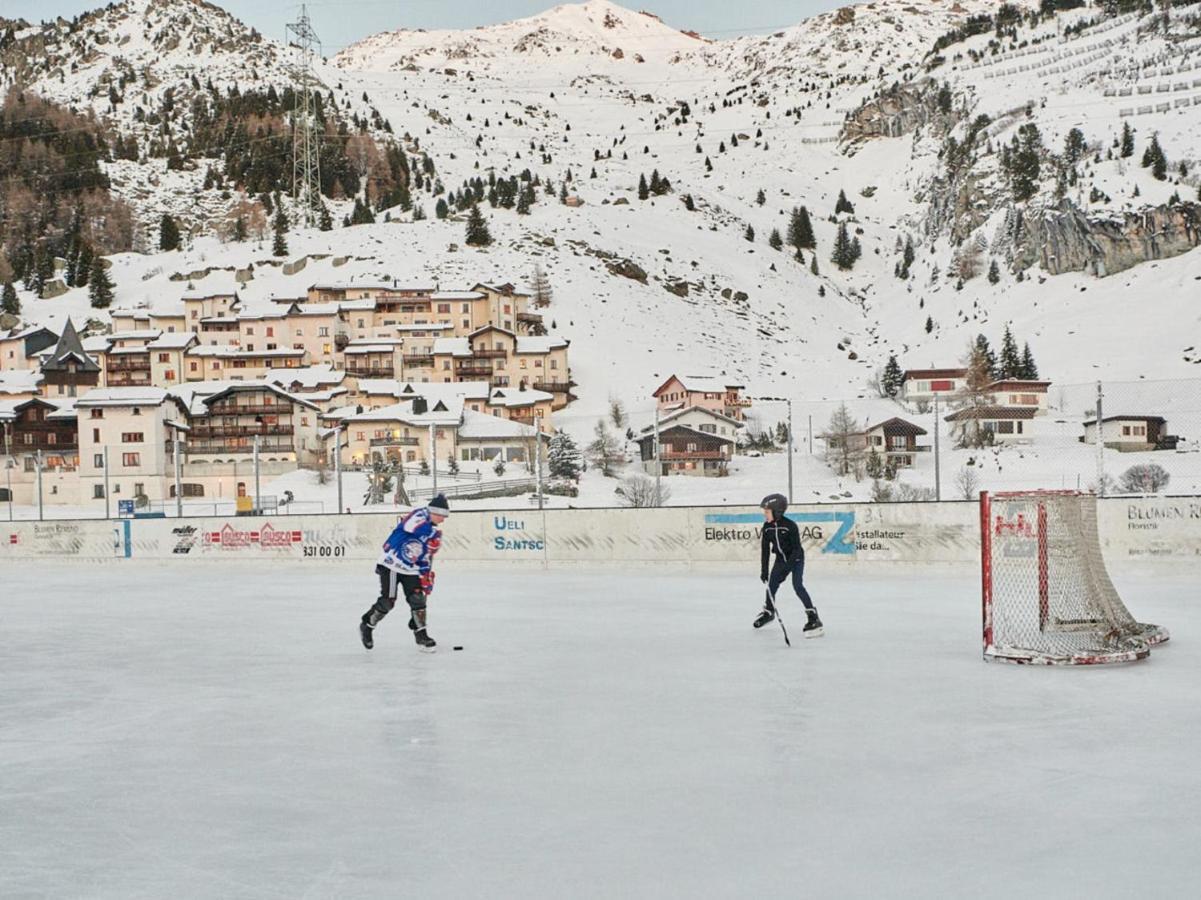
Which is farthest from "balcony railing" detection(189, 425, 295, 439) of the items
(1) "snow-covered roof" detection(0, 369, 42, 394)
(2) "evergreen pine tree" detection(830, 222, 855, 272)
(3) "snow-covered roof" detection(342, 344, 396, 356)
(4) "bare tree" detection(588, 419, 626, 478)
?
(2) "evergreen pine tree" detection(830, 222, 855, 272)

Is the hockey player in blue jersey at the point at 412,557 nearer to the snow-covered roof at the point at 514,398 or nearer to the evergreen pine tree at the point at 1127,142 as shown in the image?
the snow-covered roof at the point at 514,398

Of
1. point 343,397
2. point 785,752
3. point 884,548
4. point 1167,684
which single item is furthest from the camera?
point 343,397

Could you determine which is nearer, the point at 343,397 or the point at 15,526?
the point at 15,526

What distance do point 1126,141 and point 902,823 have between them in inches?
5934

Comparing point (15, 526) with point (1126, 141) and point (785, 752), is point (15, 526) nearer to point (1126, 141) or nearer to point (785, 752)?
point (785, 752)

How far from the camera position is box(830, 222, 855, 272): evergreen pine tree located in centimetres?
16412

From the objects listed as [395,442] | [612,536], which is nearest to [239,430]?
[395,442]

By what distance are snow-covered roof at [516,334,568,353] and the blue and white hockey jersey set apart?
91183mm

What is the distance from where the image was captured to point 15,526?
2928 centimetres

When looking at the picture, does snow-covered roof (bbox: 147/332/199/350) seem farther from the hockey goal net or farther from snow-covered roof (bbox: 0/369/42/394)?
the hockey goal net

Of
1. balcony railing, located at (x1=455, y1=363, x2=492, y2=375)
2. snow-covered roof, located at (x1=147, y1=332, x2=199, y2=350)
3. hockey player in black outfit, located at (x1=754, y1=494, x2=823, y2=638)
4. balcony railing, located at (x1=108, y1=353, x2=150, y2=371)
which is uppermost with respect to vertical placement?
snow-covered roof, located at (x1=147, y1=332, x2=199, y2=350)

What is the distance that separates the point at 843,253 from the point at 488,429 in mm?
110489

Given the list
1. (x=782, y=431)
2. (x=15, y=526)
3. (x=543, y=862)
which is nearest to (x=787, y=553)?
(x=543, y=862)

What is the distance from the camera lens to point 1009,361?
95.1 metres
